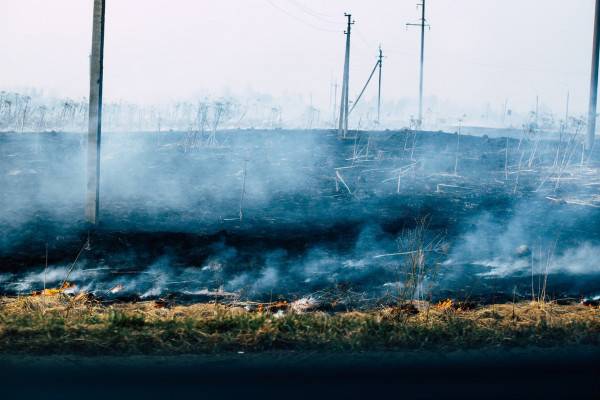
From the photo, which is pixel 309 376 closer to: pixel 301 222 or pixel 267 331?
pixel 267 331

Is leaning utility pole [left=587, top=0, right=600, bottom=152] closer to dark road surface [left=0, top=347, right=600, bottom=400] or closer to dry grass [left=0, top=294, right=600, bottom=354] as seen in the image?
dry grass [left=0, top=294, right=600, bottom=354]

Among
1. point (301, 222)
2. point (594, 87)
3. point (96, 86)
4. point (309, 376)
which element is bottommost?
point (309, 376)

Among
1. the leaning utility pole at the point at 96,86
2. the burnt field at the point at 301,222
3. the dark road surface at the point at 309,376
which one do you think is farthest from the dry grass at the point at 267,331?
the leaning utility pole at the point at 96,86

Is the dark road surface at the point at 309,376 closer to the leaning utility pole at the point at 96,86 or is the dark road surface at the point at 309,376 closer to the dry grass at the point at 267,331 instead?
the dry grass at the point at 267,331

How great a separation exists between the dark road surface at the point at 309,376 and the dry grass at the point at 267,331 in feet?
0.67

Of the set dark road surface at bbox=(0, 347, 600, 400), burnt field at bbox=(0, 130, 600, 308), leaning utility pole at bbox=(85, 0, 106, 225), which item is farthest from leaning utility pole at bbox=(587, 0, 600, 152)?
dark road surface at bbox=(0, 347, 600, 400)

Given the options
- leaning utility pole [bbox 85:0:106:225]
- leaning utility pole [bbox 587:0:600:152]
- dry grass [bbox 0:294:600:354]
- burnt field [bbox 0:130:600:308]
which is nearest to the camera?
→ dry grass [bbox 0:294:600:354]

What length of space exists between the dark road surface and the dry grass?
204 millimetres

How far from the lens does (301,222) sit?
39.8 feet

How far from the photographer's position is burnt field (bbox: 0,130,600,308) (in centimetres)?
857

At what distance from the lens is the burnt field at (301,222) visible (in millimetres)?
8570

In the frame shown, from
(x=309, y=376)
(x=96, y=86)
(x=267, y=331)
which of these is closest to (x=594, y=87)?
(x=96, y=86)

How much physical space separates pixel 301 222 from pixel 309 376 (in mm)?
7577

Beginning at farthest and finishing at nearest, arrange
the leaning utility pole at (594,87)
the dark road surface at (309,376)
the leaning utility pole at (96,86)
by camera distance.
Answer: the leaning utility pole at (594,87), the leaning utility pole at (96,86), the dark road surface at (309,376)
